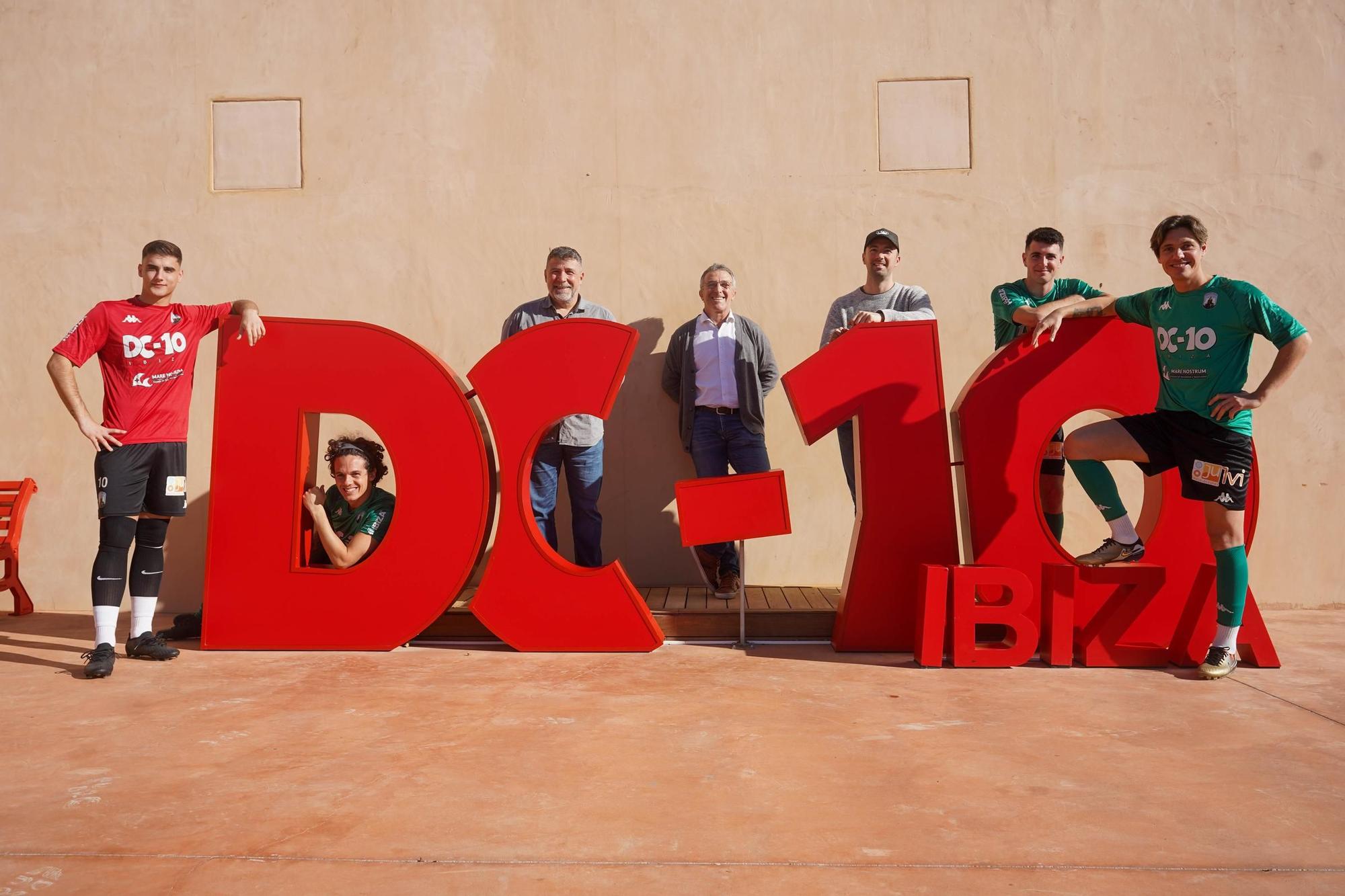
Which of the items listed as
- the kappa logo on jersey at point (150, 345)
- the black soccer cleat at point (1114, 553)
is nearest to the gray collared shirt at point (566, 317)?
the kappa logo on jersey at point (150, 345)

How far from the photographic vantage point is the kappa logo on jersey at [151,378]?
12.3 feet

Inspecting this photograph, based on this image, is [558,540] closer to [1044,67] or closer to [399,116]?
[399,116]

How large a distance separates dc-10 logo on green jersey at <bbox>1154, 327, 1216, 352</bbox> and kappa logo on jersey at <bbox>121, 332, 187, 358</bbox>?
12.4ft

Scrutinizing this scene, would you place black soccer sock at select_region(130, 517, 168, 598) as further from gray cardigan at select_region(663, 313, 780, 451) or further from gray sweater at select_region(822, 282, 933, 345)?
gray sweater at select_region(822, 282, 933, 345)

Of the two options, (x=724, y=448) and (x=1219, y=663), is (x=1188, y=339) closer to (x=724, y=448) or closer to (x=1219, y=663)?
(x=1219, y=663)

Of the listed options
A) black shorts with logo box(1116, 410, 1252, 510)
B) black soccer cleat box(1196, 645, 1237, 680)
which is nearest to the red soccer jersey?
black shorts with logo box(1116, 410, 1252, 510)

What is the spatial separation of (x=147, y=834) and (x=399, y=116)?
394 centimetres

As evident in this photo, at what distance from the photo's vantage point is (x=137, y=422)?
373 centimetres

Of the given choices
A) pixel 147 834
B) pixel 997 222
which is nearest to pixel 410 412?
pixel 147 834

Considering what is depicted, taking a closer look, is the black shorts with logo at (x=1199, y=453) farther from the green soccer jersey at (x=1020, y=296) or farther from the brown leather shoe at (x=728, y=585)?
the brown leather shoe at (x=728, y=585)

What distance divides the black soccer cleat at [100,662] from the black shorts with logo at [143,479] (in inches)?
20.0

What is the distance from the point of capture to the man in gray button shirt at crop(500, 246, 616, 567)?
445cm

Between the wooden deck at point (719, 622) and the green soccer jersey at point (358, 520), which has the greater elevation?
the green soccer jersey at point (358, 520)

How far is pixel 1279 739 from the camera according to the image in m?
2.77
